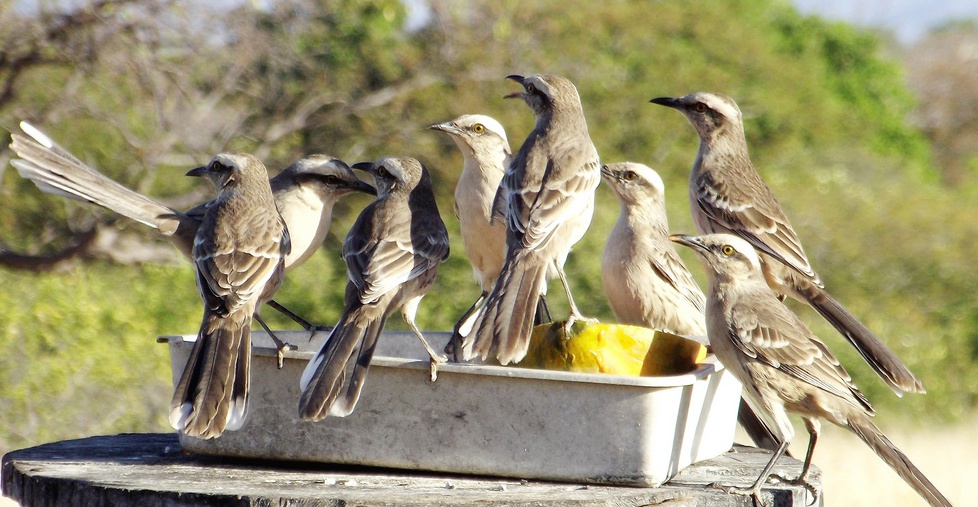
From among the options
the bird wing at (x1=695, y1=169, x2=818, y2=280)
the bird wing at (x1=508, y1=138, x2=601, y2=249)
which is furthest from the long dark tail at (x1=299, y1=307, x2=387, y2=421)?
the bird wing at (x1=695, y1=169, x2=818, y2=280)

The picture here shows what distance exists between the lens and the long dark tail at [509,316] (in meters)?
4.34

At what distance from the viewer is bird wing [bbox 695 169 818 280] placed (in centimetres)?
584

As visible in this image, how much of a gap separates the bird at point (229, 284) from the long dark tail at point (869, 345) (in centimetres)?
273

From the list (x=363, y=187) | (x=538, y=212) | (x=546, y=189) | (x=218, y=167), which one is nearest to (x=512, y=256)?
(x=538, y=212)

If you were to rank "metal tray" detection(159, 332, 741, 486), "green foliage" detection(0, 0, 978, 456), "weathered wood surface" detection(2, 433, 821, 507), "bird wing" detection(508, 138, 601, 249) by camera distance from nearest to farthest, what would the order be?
"weathered wood surface" detection(2, 433, 821, 507) < "metal tray" detection(159, 332, 741, 486) < "bird wing" detection(508, 138, 601, 249) < "green foliage" detection(0, 0, 978, 456)

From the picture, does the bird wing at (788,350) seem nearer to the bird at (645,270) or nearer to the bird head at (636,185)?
the bird at (645,270)

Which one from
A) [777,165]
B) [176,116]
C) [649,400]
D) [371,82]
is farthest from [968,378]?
[649,400]

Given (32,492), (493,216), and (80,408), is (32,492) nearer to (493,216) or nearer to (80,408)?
(493,216)

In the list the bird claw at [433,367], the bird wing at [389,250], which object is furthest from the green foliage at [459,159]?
the bird claw at [433,367]

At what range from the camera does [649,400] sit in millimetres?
3895

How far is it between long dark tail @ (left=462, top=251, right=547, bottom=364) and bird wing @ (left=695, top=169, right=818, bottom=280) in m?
1.44

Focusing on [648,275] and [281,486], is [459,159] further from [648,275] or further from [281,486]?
[281,486]

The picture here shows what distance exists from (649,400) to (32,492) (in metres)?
2.32

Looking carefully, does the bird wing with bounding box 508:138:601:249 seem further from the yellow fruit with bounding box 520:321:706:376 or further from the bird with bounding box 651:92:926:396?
the bird with bounding box 651:92:926:396
